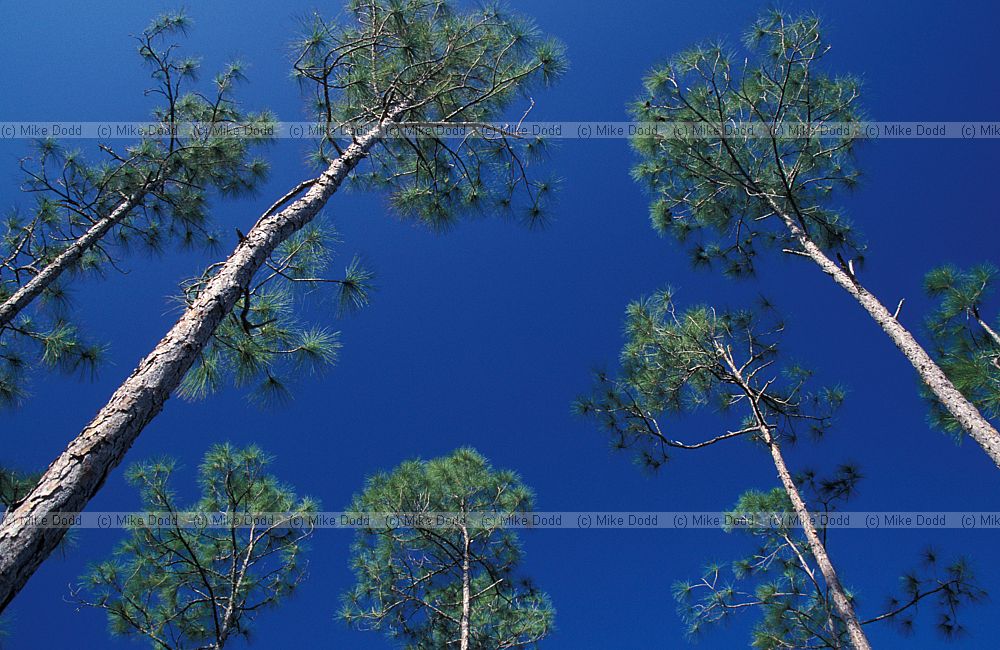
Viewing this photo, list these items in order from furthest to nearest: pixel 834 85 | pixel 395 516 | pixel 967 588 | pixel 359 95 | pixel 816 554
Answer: pixel 395 516 → pixel 834 85 → pixel 359 95 → pixel 967 588 → pixel 816 554

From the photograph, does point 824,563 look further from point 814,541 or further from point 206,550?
point 206,550

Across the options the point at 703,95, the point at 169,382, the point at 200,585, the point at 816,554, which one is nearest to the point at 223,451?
the point at 200,585

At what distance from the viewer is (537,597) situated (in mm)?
7164

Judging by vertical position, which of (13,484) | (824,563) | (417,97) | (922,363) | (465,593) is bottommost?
(824,563)

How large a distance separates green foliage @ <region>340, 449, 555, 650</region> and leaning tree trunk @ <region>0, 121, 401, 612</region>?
4702mm

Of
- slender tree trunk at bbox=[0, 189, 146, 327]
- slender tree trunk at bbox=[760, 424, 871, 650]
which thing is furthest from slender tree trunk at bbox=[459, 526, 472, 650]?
slender tree trunk at bbox=[0, 189, 146, 327]

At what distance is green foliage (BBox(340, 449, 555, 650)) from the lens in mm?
7043

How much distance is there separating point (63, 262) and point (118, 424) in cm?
453

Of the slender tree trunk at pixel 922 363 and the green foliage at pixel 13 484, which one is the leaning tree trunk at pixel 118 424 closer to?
A: the green foliage at pixel 13 484

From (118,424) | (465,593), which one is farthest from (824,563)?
(118,424)

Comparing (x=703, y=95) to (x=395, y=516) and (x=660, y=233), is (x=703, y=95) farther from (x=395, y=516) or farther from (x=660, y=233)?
(x=395, y=516)

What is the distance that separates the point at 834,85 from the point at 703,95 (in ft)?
5.11

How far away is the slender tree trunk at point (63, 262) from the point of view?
4.91 metres

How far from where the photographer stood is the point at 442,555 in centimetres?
734
